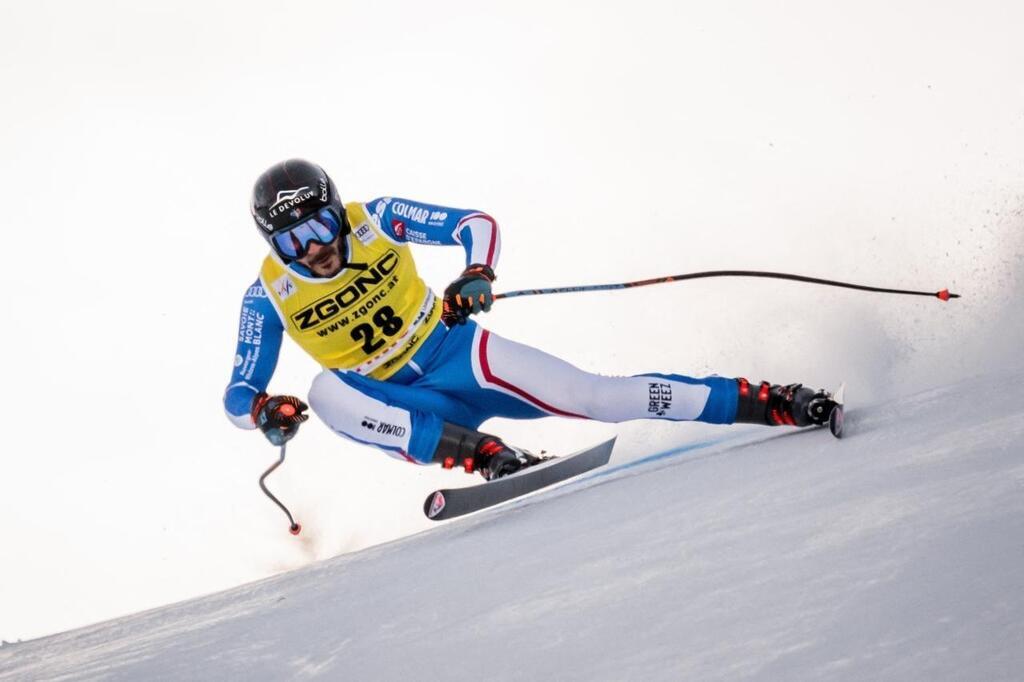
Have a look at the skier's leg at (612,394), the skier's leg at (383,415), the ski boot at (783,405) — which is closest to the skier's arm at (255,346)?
the skier's leg at (383,415)

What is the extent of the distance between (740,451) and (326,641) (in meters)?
1.78

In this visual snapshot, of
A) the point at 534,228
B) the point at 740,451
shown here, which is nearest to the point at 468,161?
the point at 534,228

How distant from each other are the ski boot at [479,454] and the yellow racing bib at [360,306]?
475 millimetres

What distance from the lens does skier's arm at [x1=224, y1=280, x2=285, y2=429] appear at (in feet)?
15.2

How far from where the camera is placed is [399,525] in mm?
6602

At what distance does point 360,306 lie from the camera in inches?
181

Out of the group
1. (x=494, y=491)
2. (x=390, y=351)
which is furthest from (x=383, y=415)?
(x=494, y=491)

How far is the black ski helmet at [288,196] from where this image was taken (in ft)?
14.3

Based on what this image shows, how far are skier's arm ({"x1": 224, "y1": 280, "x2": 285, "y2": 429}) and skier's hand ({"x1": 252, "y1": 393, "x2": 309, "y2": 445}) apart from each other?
0.93ft

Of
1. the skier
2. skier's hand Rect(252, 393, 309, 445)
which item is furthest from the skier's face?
skier's hand Rect(252, 393, 309, 445)

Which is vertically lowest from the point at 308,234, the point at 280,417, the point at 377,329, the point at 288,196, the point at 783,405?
the point at 783,405

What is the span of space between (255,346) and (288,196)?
707mm

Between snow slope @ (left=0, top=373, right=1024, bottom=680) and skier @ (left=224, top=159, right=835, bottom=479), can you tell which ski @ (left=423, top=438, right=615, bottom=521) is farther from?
snow slope @ (left=0, top=373, right=1024, bottom=680)

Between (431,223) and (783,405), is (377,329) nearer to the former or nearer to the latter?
(431,223)
